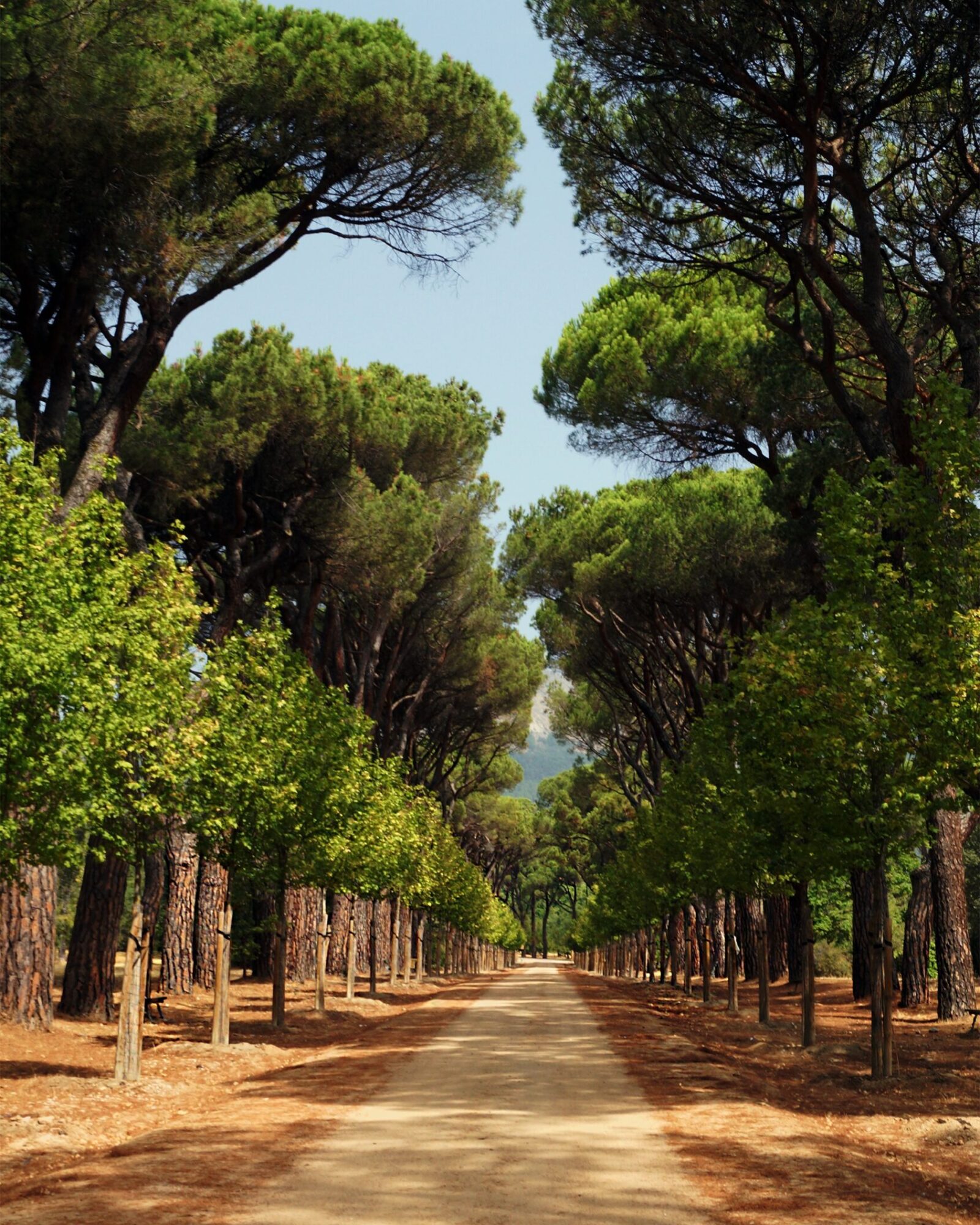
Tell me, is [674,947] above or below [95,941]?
below

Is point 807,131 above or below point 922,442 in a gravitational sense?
above

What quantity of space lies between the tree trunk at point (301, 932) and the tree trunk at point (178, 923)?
3.01m

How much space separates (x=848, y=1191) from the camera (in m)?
8.55

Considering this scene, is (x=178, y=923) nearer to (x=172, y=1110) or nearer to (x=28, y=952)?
(x=28, y=952)

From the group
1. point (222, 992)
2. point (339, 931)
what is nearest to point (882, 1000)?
point (222, 992)

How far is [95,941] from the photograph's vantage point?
22250mm

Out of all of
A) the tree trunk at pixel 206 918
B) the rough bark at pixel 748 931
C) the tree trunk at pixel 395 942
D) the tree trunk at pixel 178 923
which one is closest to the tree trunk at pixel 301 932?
the tree trunk at pixel 206 918

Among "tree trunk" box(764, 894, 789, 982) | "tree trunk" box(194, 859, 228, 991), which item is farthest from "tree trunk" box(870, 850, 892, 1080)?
"tree trunk" box(764, 894, 789, 982)

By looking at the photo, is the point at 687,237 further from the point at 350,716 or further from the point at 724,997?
the point at 724,997

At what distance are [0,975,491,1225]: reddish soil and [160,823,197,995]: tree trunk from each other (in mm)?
5402

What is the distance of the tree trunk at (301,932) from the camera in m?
34.8

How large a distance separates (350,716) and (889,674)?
43.9 ft

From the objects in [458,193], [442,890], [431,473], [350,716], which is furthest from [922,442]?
[442,890]

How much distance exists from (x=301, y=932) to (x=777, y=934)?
697 inches
